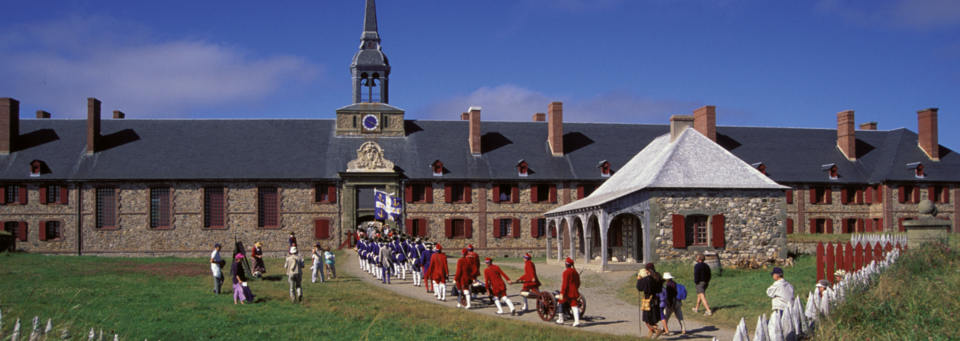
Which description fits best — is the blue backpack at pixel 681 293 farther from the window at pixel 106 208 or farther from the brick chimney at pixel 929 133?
the brick chimney at pixel 929 133

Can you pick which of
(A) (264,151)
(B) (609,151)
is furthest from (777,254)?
(A) (264,151)

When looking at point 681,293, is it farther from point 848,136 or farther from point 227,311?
point 848,136

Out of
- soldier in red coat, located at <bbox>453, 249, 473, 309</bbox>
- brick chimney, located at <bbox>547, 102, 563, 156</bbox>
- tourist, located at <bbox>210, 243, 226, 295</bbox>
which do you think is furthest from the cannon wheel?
brick chimney, located at <bbox>547, 102, 563, 156</bbox>

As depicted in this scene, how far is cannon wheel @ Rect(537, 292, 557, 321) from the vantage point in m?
14.1

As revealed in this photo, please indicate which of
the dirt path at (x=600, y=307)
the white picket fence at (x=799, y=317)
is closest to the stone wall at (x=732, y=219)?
the dirt path at (x=600, y=307)

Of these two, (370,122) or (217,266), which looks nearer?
(217,266)

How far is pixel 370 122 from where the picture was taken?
4212 cm

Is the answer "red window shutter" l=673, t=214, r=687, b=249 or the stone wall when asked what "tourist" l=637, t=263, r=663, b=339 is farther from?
"red window shutter" l=673, t=214, r=687, b=249

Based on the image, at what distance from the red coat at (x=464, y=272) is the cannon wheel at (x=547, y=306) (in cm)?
238

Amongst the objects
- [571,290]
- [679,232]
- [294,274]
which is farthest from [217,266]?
[679,232]

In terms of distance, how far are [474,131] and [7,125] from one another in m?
26.3

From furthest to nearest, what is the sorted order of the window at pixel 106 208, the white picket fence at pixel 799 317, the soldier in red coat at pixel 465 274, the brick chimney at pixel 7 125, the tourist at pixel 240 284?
the brick chimney at pixel 7 125
the window at pixel 106 208
the tourist at pixel 240 284
the soldier in red coat at pixel 465 274
the white picket fence at pixel 799 317

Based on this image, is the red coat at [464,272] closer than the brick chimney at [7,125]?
Yes

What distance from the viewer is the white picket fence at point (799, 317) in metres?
8.65
